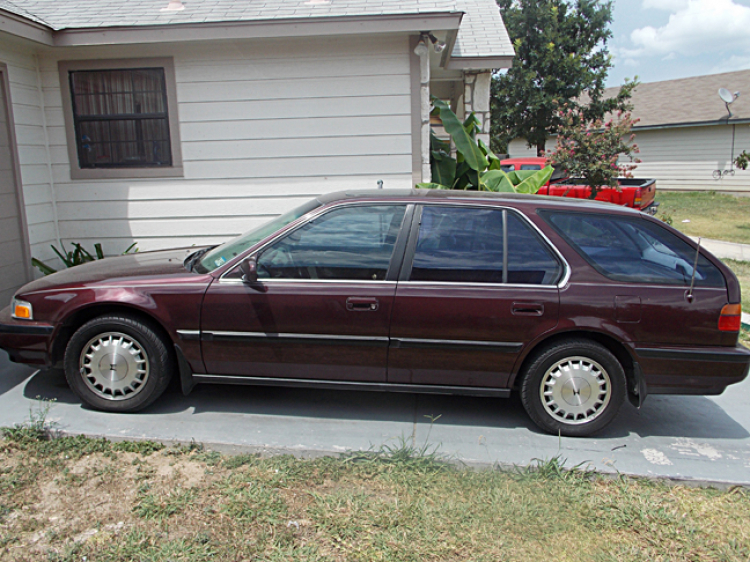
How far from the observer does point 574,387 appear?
13.1ft

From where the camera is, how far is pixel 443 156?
29.3ft

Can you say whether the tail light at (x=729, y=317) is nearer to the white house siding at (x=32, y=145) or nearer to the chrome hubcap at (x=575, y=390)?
the chrome hubcap at (x=575, y=390)

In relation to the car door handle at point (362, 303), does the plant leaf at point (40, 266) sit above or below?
below

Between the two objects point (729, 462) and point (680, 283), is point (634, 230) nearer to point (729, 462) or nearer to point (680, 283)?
point (680, 283)

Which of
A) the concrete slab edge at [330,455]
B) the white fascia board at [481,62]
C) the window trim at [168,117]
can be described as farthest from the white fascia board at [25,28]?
the white fascia board at [481,62]

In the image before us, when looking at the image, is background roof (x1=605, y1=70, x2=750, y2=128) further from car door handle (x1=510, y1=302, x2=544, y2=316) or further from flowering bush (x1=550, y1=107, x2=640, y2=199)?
car door handle (x1=510, y1=302, x2=544, y2=316)

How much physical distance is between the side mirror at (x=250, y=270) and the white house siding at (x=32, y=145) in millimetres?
4371

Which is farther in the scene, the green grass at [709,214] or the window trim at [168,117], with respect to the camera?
the green grass at [709,214]

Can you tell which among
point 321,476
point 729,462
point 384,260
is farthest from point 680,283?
point 321,476

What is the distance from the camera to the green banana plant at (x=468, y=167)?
8.31 metres

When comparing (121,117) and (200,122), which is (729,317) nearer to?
(200,122)

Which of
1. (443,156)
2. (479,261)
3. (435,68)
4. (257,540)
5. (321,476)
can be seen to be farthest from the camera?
(435,68)

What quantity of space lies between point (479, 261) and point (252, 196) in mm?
4307

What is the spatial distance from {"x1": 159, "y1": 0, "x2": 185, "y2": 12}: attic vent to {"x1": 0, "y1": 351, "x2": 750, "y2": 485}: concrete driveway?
4661 mm
